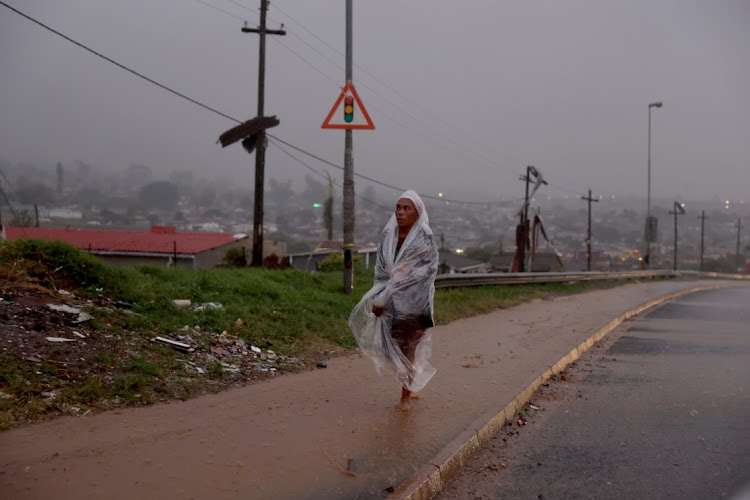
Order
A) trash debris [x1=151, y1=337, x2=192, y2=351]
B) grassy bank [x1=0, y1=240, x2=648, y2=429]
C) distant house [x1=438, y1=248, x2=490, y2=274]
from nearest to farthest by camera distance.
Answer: grassy bank [x1=0, y1=240, x2=648, y2=429], trash debris [x1=151, y1=337, x2=192, y2=351], distant house [x1=438, y1=248, x2=490, y2=274]

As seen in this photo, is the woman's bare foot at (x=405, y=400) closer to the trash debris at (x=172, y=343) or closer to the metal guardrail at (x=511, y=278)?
the trash debris at (x=172, y=343)

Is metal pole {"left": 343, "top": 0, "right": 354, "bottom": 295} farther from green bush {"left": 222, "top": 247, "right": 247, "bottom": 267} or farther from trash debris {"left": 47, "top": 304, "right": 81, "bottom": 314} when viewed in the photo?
green bush {"left": 222, "top": 247, "right": 247, "bottom": 267}

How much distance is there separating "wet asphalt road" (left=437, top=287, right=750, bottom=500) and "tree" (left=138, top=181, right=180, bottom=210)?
5599 cm

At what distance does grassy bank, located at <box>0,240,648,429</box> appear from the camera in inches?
204

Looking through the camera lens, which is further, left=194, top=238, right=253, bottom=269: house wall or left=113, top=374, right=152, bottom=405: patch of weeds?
left=194, top=238, right=253, bottom=269: house wall

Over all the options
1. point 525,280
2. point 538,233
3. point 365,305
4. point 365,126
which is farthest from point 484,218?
point 365,305

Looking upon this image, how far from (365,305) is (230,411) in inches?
58.0

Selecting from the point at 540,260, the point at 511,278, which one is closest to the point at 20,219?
the point at 511,278

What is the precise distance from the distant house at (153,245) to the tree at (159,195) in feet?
67.1

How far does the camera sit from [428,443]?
4.79 m

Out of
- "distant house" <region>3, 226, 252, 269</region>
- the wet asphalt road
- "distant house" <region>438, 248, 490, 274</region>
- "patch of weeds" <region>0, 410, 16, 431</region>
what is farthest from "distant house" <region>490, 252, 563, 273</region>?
"patch of weeds" <region>0, 410, 16, 431</region>

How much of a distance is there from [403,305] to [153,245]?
29.7 metres

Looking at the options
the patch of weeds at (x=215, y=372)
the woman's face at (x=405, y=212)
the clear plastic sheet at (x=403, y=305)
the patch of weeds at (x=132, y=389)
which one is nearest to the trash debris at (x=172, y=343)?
the patch of weeds at (x=215, y=372)

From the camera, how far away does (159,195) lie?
2429 inches
